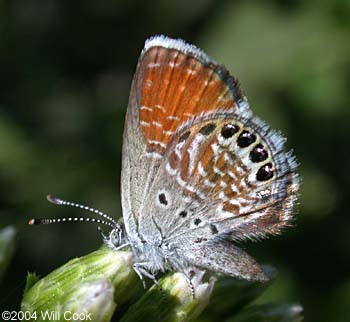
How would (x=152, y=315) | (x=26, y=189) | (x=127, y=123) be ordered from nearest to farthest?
(x=152, y=315)
(x=127, y=123)
(x=26, y=189)

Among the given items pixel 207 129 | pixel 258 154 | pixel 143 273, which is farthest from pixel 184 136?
pixel 143 273

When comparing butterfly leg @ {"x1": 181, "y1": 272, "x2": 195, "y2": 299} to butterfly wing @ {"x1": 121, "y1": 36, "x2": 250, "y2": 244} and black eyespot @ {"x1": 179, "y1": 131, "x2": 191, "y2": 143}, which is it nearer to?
butterfly wing @ {"x1": 121, "y1": 36, "x2": 250, "y2": 244}

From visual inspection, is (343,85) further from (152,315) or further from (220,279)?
(152,315)

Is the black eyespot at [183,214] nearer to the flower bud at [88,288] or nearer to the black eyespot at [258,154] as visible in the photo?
the black eyespot at [258,154]

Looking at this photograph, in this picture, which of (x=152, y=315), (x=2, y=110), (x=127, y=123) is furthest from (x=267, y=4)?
(x=152, y=315)

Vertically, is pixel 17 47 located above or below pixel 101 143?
above
